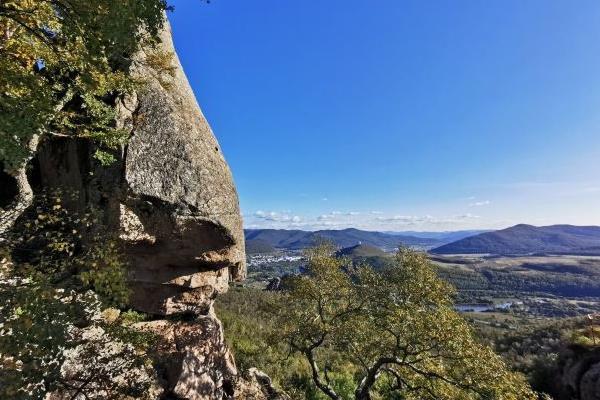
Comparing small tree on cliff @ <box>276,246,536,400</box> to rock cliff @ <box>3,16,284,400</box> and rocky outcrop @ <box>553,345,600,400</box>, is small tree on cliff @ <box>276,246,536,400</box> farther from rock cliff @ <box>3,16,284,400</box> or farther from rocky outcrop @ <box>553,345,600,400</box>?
rocky outcrop @ <box>553,345,600,400</box>

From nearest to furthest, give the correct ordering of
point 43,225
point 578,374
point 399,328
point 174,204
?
point 43,225 < point 174,204 < point 399,328 < point 578,374

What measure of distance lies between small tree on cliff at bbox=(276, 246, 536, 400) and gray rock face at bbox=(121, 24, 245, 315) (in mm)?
9350

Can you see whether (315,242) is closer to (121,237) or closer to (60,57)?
(121,237)

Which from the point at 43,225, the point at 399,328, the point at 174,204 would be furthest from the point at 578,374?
the point at 43,225

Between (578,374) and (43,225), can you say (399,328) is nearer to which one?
(43,225)

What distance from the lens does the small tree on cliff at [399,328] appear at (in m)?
17.0

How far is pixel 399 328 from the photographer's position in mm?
20375

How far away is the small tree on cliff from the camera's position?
55.9ft

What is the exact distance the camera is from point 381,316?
21.9 m

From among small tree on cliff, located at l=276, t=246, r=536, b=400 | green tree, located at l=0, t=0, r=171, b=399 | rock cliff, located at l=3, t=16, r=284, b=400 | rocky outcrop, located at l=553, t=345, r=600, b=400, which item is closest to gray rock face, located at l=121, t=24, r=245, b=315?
rock cliff, located at l=3, t=16, r=284, b=400

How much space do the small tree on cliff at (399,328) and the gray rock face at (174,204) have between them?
9.35 m

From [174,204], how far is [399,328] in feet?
45.8

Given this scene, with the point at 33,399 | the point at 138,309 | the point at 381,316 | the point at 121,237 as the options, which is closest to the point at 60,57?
the point at 121,237

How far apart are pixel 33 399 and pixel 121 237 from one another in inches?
393
